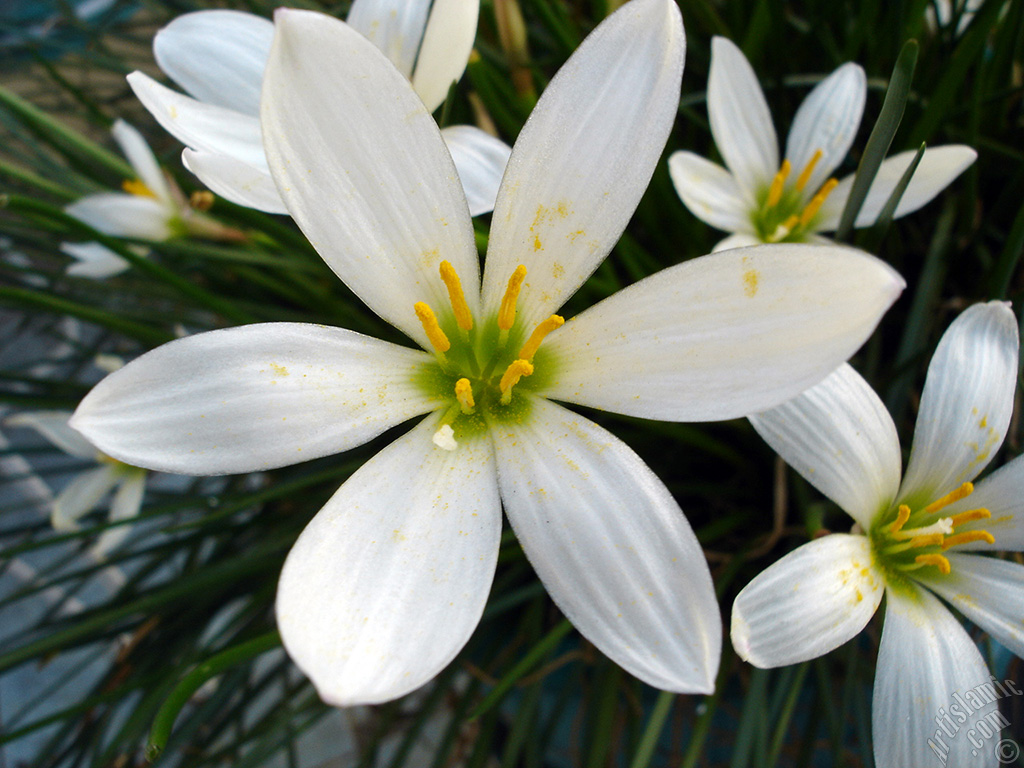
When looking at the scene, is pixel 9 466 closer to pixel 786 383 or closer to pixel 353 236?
pixel 353 236

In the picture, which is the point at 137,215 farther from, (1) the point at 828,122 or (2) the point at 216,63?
(1) the point at 828,122

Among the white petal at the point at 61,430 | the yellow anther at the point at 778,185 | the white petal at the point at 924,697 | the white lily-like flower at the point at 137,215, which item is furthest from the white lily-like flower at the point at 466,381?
the white petal at the point at 61,430

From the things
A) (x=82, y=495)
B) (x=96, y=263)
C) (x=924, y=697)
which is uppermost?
(x=924, y=697)

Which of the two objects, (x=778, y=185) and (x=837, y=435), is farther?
(x=778, y=185)

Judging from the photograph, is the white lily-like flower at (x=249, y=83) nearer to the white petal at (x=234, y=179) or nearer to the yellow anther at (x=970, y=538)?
the white petal at (x=234, y=179)

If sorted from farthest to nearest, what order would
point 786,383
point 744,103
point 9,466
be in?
point 9,466 < point 744,103 < point 786,383

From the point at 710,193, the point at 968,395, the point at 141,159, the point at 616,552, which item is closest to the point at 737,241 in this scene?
the point at 710,193

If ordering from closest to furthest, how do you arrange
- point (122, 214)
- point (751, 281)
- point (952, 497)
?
point (751, 281)
point (952, 497)
point (122, 214)

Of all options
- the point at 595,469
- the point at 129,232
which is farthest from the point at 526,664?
the point at 129,232
